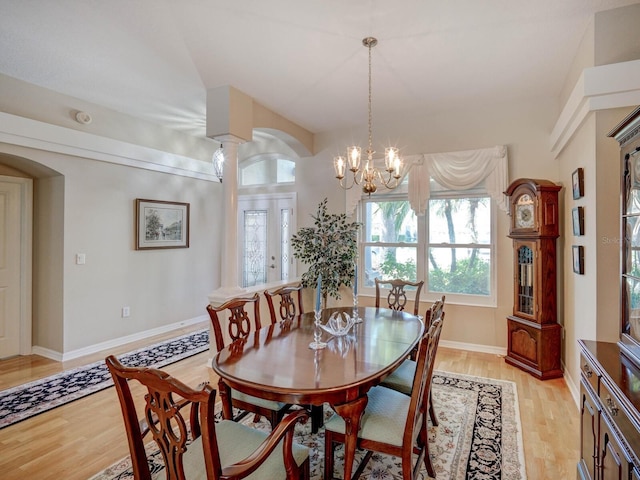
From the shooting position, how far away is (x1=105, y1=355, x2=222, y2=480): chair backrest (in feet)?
3.68

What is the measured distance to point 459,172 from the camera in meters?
4.23

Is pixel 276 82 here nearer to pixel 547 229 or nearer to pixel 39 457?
pixel 547 229

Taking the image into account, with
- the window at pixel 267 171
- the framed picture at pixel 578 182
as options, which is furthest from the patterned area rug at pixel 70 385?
the framed picture at pixel 578 182

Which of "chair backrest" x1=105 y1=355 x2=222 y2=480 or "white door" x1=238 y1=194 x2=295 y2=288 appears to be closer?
"chair backrest" x1=105 y1=355 x2=222 y2=480

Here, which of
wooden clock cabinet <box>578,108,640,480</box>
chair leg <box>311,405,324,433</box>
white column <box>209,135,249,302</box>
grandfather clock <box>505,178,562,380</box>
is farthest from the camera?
white column <box>209,135,249,302</box>

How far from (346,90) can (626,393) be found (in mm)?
3437

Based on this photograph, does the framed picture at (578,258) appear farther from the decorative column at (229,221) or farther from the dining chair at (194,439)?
the decorative column at (229,221)

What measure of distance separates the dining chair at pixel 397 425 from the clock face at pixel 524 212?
2394 millimetres

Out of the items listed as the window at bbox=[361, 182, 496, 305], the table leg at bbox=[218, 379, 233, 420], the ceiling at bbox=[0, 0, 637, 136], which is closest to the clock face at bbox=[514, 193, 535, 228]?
the window at bbox=[361, 182, 496, 305]

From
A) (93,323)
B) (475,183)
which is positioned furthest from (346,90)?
(93,323)

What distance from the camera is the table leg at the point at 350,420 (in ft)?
5.40

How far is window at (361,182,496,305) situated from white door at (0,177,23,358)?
14.1ft

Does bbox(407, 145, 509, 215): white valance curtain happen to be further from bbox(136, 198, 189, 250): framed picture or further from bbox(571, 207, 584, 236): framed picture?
bbox(136, 198, 189, 250): framed picture

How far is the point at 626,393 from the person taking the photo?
4.23ft
